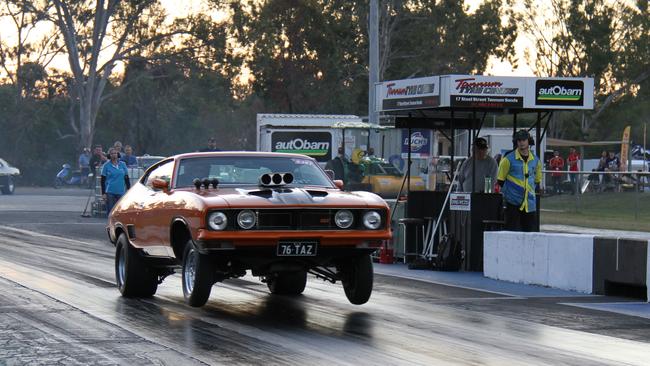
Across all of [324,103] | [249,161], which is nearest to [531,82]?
[249,161]

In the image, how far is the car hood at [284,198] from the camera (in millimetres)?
11013

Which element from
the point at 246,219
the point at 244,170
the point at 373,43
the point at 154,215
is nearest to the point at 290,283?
the point at 244,170

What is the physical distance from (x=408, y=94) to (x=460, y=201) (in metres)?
1.79

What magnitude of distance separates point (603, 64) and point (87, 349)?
5970 centimetres

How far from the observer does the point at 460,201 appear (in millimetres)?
16781

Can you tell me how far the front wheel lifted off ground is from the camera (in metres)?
11.7

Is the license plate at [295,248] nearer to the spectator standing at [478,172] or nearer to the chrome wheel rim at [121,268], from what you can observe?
the chrome wheel rim at [121,268]

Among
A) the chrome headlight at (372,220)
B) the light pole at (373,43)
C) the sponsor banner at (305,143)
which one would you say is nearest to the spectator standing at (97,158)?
the light pole at (373,43)

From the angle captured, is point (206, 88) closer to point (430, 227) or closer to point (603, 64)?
point (603, 64)

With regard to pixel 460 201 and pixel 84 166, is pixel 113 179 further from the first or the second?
pixel 84 166

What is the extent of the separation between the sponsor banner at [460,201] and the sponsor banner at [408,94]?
1.26 metres

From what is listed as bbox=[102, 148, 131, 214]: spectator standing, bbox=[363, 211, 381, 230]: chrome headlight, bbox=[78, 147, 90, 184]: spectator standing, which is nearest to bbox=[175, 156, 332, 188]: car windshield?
bbox=[363, 211, 381, 230]: chrome headlight

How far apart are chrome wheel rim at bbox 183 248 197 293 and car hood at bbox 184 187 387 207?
559mm

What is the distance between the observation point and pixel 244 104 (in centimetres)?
7419
